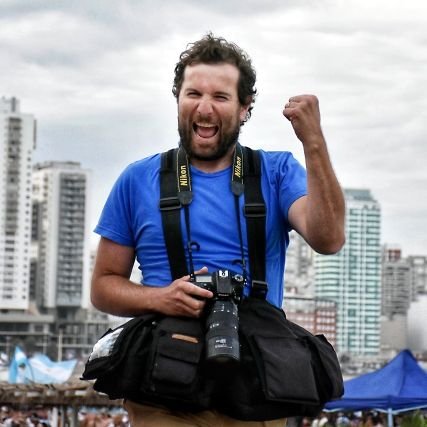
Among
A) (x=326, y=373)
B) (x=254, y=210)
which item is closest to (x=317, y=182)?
(x=254, y=210)

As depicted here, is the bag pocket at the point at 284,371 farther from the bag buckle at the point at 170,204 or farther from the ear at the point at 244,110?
the ear at the point at 244,110

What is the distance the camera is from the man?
160 inches

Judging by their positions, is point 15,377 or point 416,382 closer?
point 416,382

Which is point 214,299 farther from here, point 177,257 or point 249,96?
point 249,96

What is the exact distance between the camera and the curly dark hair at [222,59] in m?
4.20

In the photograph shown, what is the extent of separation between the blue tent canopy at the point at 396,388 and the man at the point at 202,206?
60.7 feet

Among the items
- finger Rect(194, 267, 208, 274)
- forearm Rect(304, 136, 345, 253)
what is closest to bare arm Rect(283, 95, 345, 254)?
forearm Rect(304, 136, 345, 253)

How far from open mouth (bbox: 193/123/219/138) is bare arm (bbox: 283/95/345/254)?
0.27 m

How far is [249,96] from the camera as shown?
426 cm

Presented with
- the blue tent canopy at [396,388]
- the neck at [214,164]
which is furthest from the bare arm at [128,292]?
the blue tent canopy at [396,388]

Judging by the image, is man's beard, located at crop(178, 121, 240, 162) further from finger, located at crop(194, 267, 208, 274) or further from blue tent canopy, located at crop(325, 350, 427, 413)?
blue tent canopy, located at crop(325, 350, 427, 413)

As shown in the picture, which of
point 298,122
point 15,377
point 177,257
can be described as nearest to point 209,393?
point 177,257

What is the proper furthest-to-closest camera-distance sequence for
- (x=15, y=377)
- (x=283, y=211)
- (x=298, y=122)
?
1. (x=15, y=377)
2. (x=283, y=211)
3. (x=298, y=122)

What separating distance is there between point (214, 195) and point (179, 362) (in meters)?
0.49
